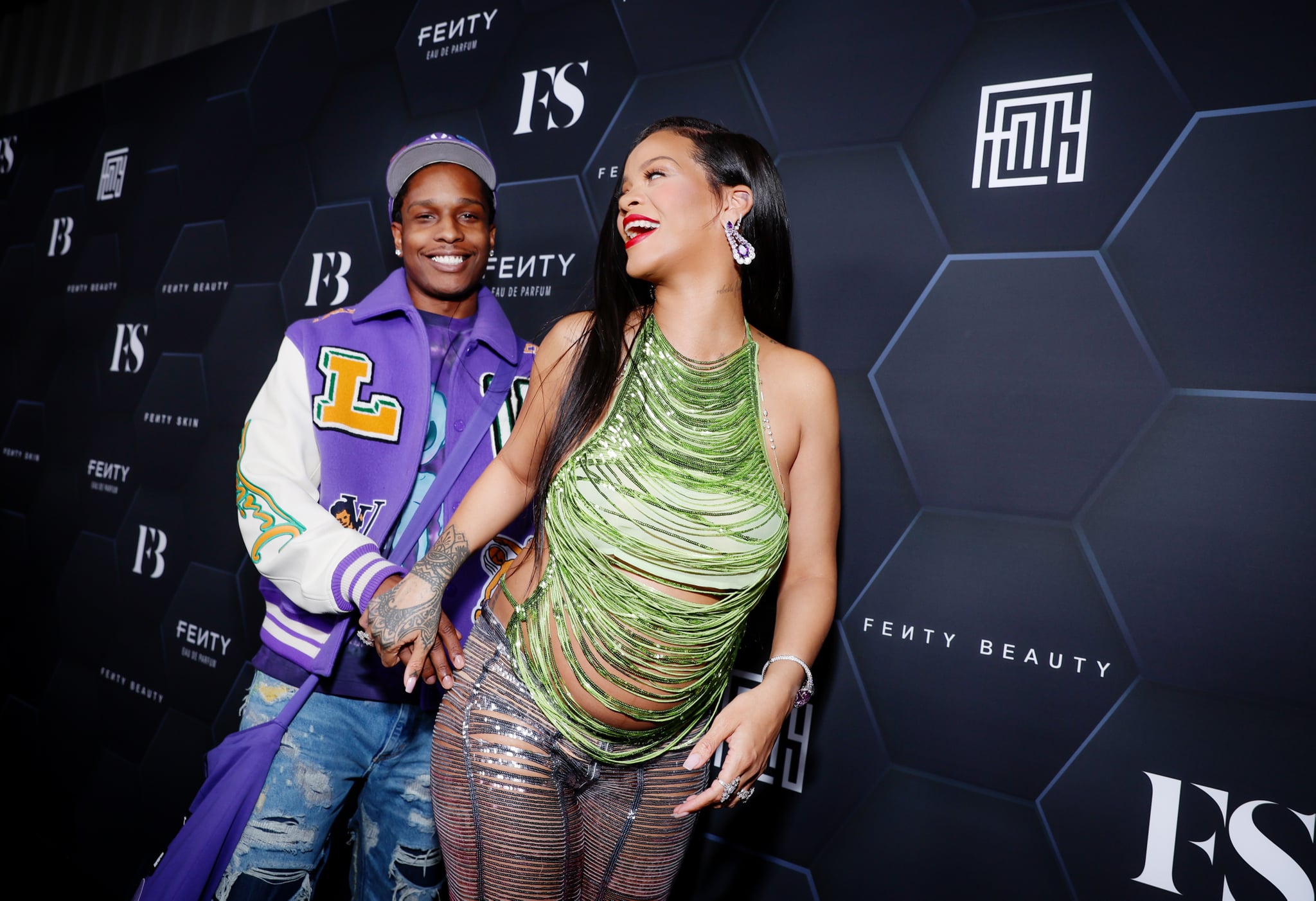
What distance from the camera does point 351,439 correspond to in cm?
160

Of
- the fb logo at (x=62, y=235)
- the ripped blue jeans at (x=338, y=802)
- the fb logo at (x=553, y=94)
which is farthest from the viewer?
the fb logo at (x=62, y=235)

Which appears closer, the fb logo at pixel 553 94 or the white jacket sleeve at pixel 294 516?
the white jacket sleeve at pixel 294 516

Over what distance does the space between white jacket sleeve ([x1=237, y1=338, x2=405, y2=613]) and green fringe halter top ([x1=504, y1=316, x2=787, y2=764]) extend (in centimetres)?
33

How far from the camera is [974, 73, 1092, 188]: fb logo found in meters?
1.47

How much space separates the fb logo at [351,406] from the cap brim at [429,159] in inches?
15.7

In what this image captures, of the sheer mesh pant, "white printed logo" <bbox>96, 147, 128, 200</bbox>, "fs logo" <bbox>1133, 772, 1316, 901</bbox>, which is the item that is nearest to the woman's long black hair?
the sheer mesh pant

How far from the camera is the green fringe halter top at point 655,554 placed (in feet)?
3.65

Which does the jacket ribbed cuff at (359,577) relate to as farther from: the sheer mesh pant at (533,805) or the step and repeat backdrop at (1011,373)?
the step and repeat backdrop at (1011,373)

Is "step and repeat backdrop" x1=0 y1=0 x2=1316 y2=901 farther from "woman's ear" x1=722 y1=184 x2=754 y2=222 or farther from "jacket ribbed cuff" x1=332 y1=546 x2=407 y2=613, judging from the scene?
"jacket ribbed cuff" x1=332 y1=546 x2=407 y2=613

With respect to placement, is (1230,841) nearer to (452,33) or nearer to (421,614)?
(421,614)

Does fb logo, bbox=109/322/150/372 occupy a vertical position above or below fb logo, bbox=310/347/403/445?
above

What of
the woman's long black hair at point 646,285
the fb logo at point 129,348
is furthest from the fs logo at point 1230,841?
the fb logo at point 129,348

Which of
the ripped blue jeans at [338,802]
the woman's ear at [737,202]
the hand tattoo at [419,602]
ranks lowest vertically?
the ripped blue jeans at [338,802]

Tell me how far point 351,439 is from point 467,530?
0.49m
